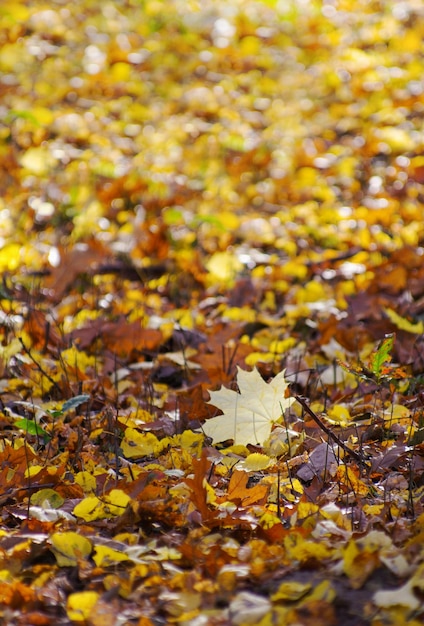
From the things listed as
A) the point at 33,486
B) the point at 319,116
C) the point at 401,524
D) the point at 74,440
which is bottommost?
the point at 319,116

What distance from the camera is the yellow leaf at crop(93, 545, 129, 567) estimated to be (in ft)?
6.02

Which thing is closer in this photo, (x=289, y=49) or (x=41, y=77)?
(x=41, y=77)

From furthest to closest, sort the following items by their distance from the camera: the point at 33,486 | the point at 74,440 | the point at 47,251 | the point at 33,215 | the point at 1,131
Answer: the point at 1,131
the point at 33,215
the point at 47,251
the point at 74,440
the point at 33,486

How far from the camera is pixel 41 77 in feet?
23.9

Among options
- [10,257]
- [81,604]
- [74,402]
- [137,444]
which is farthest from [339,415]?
[10,257]

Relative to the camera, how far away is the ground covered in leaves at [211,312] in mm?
1797

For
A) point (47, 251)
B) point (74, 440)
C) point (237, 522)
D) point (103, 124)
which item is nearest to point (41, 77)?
point (103, 124)

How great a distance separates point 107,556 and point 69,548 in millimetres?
96

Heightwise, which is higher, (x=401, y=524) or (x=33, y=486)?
(x=401, y=524)

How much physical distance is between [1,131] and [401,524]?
5107mm

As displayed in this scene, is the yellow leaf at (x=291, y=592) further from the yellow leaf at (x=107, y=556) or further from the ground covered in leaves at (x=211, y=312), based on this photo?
the yellow leaf at (x=107, y=556)

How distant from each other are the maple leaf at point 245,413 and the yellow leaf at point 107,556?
2.06ft

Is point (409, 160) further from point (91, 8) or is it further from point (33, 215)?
point (91, 8)

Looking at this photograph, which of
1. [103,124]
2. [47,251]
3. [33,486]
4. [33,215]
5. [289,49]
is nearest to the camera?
[33,486]
